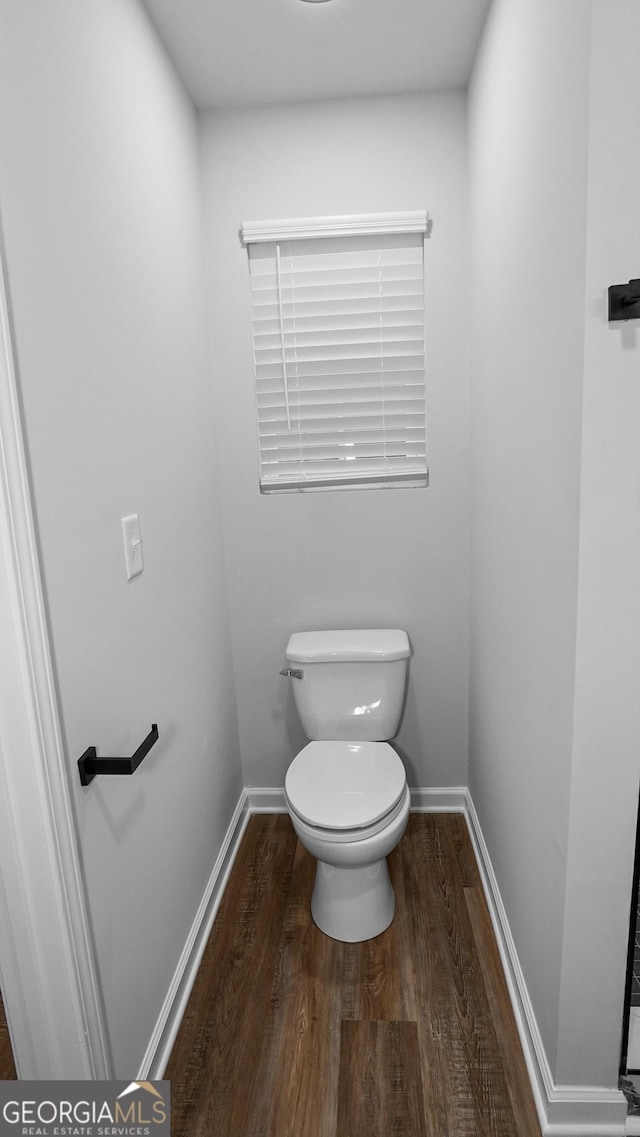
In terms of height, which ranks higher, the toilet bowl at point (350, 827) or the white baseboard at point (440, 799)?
the toilet bowl at point (350, 827)

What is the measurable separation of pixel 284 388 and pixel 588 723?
1.53 meters

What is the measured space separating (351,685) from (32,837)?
1302mm

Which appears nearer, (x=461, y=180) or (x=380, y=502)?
(x=461, y=180)

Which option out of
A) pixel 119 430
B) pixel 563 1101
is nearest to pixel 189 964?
pixel 563 1101

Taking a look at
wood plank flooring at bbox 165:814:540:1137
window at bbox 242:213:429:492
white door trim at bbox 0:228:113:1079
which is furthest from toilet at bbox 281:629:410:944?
white door trim at bbox 0:228:113:1079

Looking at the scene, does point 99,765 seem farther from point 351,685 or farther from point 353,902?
point 351,685

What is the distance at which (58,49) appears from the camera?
119cm

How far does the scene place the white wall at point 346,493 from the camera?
7.04ft

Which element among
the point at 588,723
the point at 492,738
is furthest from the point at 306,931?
the point at 588,723

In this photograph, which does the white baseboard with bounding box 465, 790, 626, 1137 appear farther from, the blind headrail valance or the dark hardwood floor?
the blind headrail valance

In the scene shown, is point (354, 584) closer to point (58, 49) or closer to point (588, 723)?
point (588, 723)

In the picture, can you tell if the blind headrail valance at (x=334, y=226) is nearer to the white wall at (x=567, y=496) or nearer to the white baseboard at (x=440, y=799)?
the white wall at (x=567, y=496)

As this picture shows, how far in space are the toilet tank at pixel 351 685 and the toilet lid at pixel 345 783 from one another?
0.10 m

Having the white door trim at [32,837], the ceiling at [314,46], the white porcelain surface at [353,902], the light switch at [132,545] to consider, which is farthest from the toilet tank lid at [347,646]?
the ceiling at [314,46]
